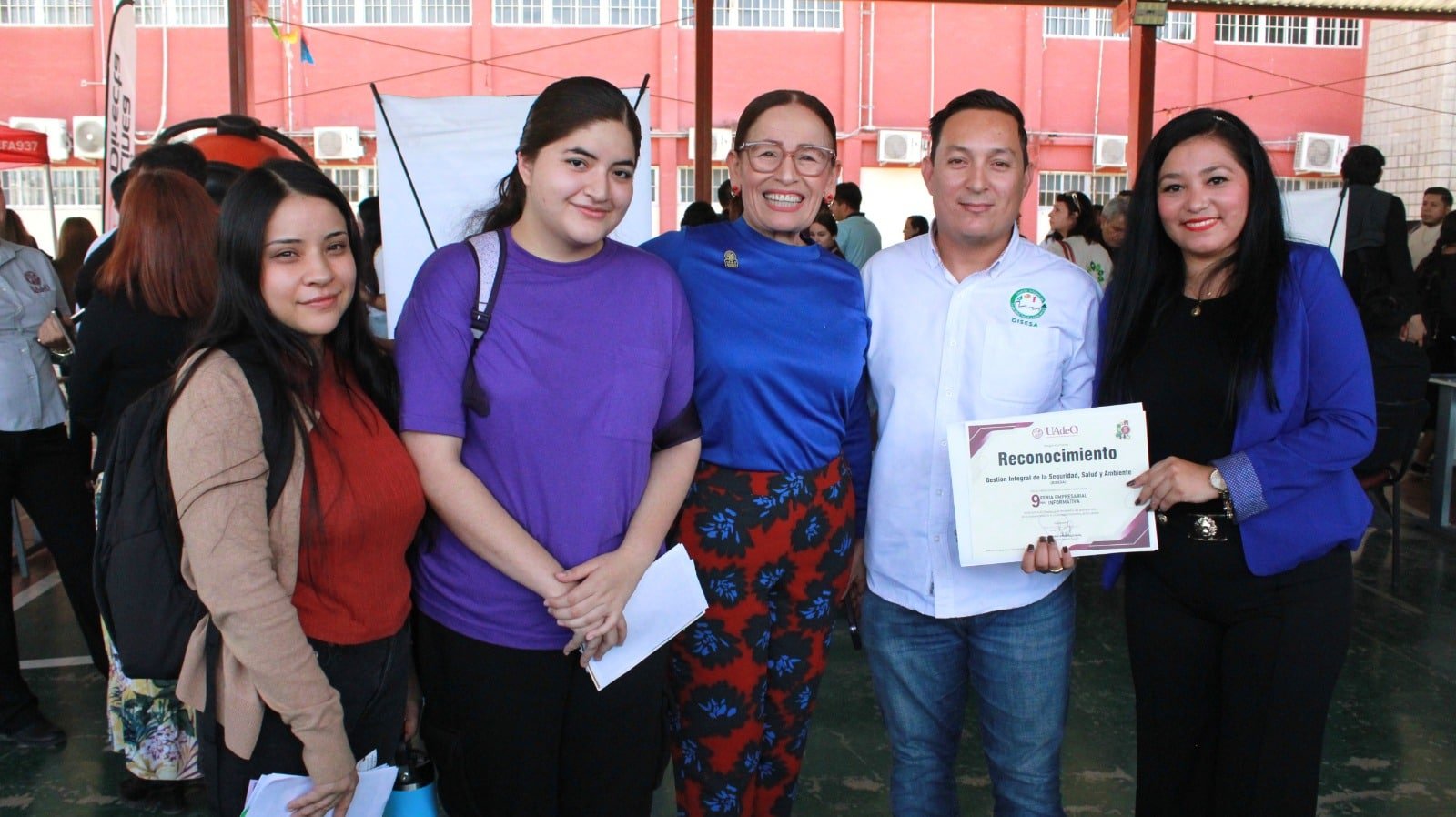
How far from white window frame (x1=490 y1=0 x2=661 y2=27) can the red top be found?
50.2ft

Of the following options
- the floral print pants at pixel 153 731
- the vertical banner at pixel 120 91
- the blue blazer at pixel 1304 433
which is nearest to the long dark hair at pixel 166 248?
the floral print pants at pixel 153 731

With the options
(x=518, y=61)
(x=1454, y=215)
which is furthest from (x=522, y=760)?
(x=518, y=61)

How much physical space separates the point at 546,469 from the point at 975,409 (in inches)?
32.8

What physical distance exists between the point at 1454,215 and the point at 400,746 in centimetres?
795

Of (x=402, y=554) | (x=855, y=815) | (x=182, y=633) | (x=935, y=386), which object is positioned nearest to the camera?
(x=182, y=633)

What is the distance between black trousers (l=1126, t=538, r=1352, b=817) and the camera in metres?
1.89

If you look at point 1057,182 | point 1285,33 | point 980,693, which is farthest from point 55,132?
point 1285,33

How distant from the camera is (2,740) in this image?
3299 mm

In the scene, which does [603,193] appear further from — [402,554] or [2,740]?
[2,740]

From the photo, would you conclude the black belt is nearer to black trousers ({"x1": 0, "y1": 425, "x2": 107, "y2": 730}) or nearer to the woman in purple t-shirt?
the woman in purple t-shirt

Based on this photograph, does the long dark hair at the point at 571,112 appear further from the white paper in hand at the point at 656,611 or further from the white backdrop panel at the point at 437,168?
the white backdrop panel at the point at 437,168

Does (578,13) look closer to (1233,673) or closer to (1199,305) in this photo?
(1199,305)

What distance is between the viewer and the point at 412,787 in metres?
1.85

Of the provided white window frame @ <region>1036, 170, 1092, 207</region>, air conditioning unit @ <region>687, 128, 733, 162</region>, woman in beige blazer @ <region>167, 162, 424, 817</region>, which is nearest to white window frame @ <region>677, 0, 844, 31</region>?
air conditioning unit @ <region>687, 128, 733, 162</region>
